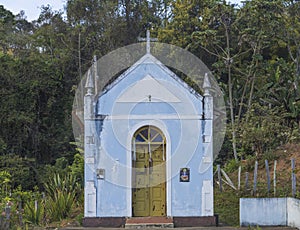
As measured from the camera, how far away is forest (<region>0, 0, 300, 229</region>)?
21766mm

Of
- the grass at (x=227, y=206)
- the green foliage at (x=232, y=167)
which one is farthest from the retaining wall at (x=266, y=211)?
the green foliage at (x=232, y=167)

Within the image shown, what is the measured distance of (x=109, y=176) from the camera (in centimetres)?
1280

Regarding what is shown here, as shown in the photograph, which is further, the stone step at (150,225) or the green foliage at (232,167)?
the green foliage at (232,167)

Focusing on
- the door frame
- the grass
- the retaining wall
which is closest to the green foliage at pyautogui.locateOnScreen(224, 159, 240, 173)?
the grass

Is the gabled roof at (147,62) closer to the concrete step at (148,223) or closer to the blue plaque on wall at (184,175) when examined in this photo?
the blue plaque on wall at (184,175)

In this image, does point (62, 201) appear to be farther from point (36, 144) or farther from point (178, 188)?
point (36, 144)

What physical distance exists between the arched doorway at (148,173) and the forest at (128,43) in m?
5.70

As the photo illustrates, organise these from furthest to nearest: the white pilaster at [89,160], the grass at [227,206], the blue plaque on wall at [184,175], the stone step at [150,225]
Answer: the grass at [227,206], the blue plaque on wall at [184,175], the white pilaster at [89,160], the stone step at [150,225]

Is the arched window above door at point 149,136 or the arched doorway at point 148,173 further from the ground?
the arched window above door at point 149,136

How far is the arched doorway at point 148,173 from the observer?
13008 mm

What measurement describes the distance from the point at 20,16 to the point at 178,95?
2719cm

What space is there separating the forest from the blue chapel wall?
5736mm

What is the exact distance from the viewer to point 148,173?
13070 millimetres

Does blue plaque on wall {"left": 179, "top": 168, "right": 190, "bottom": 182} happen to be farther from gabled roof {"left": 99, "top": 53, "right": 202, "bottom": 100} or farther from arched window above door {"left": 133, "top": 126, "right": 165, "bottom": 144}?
gabled roof {"left": 99, "top": 53, "right": 202, "bottom": 100}
